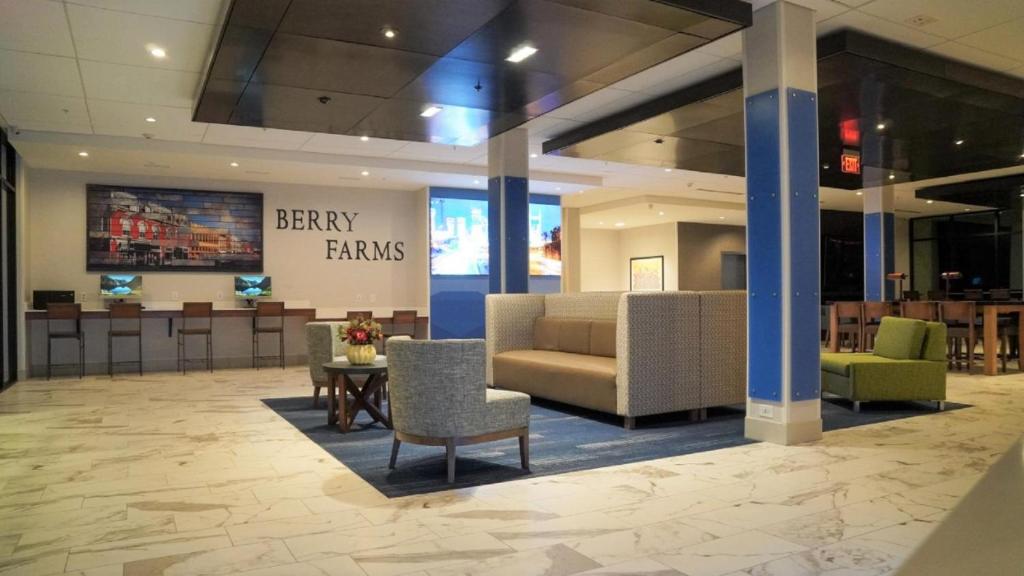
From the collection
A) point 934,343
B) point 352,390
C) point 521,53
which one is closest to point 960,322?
point 934,343

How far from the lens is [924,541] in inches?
25.2

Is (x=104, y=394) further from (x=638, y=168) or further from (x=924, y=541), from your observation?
(x=924, y=541)

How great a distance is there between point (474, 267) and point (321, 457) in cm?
795

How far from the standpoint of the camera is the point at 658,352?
18.5ft

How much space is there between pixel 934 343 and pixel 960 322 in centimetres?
419

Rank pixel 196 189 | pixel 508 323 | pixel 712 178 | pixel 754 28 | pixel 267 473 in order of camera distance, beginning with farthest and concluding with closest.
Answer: pixel 712 178 < pixel 196 189 < pixel 508 323 < pixel 754 28 < pixel 267 473

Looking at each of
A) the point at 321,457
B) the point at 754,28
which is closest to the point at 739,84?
the point at 754,28

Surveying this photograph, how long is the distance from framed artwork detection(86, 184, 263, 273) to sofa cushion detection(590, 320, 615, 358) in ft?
22.3

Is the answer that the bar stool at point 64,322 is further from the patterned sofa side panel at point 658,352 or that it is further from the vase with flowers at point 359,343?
the patterned sofa side panel at point 658,352

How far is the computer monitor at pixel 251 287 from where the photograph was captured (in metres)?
11.2

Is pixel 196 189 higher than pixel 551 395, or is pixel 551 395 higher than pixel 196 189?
pixel 196 189

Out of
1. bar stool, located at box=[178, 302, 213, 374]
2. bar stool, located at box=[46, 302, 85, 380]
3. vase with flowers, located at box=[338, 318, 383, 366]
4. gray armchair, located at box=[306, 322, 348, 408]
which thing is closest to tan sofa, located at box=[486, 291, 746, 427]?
vase with flowers, located at box=[338, 318, 383, 366]

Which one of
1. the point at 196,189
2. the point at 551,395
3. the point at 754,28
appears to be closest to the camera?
the point at 754,28

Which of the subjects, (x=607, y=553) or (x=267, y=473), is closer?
(x=607, y=553)
